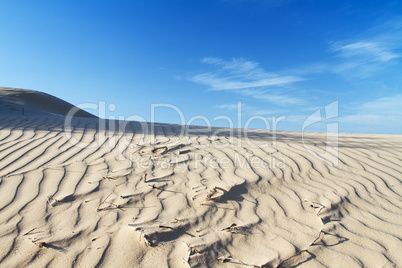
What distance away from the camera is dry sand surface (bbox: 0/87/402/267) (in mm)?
1924

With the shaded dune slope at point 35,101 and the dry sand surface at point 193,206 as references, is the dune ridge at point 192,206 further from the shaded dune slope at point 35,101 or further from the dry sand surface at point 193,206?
the shaded dune slope at point 35,101

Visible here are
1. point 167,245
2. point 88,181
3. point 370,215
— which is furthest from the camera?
point 88,181

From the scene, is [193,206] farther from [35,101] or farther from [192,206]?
[35,101]

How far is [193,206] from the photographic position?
2.47 m

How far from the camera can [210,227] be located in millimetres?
2223

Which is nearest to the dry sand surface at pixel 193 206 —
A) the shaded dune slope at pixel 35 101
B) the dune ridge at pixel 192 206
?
the dune ridge at pixel 192 206

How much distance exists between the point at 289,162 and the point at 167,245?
7.04 ft

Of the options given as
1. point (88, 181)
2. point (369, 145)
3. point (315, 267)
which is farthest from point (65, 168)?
point (369, 145)

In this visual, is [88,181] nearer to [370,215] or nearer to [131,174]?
[131,174]

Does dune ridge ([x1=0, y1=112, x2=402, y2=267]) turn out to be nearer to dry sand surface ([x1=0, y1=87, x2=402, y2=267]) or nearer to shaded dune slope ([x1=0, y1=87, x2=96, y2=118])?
dry sand surface ([x1=0, y1=87, x2=402, y2=267])

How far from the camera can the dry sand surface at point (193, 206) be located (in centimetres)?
192

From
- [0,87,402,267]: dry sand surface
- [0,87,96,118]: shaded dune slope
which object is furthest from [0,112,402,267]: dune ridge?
[0,87,96,118]: shaded dune slope

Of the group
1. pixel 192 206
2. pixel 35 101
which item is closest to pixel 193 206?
pixel 192 206

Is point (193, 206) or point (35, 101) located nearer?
point (193, 206)
